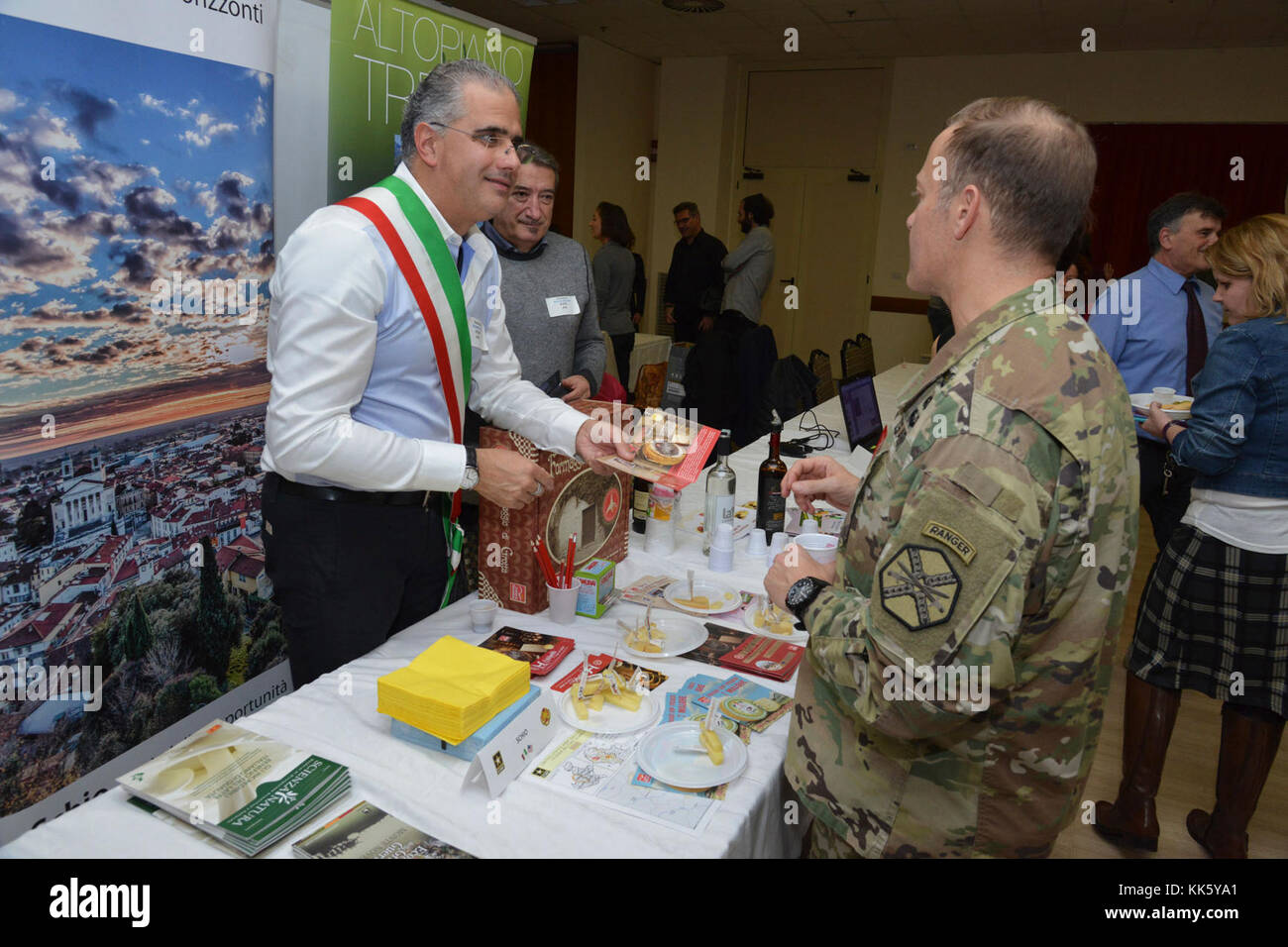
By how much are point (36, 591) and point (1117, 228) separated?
29.5 feet

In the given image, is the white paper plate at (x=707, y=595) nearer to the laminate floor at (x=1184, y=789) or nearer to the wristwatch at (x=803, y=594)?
the wristwatch at (x=803, y=594)

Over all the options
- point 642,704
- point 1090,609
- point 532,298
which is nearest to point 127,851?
point 642,704

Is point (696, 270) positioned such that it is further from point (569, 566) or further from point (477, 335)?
point (569, 566)

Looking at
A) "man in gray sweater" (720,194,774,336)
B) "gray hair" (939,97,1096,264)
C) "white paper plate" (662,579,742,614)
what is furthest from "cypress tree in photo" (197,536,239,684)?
"man in gray sweater" (720,194,774,336)

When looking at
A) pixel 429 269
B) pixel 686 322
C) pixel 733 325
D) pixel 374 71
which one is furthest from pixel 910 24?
pixel 429 269

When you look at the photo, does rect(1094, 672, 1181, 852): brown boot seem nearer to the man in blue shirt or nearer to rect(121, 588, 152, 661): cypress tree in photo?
the man in blue shirt

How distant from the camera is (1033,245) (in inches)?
42.0

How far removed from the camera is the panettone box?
→ 1764 mm

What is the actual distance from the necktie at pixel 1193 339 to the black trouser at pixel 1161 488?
0.28m

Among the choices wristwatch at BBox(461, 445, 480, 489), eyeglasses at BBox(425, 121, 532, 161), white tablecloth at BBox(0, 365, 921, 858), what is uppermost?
eyeglasses at BBox(425, 121, 532, 161)

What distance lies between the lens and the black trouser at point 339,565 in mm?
1711

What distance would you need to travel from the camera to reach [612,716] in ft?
4.71

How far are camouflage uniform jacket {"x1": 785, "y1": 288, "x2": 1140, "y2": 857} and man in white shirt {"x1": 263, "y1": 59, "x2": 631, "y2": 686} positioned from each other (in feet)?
2.56
